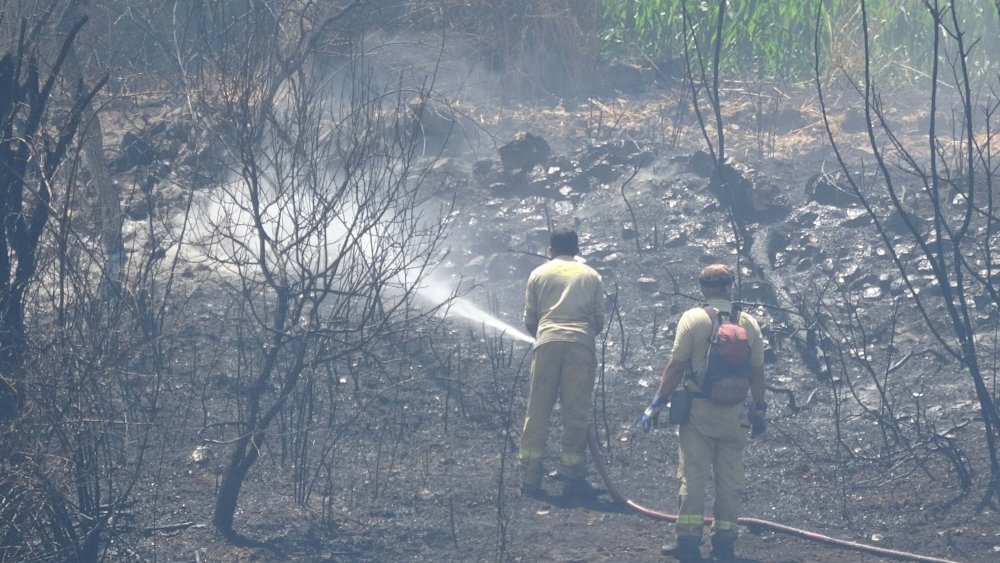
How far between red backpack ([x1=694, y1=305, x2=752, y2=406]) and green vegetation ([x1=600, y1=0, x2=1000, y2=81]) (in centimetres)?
884

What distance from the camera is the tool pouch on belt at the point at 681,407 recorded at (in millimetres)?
6254

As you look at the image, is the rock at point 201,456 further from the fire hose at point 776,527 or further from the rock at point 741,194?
the rock at point 741,194

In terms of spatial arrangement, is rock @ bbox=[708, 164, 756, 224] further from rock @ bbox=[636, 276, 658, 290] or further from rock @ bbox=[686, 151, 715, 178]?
rock @ bbox=[636, 276, 658, 290]

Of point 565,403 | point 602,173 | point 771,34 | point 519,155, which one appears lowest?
point 565,403

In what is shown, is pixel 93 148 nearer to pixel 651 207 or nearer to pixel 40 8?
pixel 40 8

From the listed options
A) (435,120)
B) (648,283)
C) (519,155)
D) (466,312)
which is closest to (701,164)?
(519,155)

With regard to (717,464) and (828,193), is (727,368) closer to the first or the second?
(717,464)

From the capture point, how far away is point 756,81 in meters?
15.0

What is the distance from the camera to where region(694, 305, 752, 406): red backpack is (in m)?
6.16

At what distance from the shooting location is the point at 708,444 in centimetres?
629

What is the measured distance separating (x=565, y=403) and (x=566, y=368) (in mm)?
237

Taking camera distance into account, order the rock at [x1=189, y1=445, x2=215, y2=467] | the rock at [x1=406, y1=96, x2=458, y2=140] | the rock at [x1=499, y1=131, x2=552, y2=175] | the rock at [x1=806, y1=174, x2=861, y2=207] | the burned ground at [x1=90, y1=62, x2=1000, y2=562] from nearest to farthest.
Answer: the burned ground at [x1=90, y1=62, x2=1000, y2=562] < the rock at [x1=189, y1=445, x2=215, y2=467] < the rock at [x1=806, y1=174, x2=861, y2=207] < the rock at [x1=499, y1=131, x2=552, y2=175] < the rock at [x1=406, y1=96, x2=458, y2=140]

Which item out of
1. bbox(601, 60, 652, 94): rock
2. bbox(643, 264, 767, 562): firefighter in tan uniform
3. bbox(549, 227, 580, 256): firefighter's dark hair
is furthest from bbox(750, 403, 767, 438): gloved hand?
bbox(601, 60, 652, 94): rock

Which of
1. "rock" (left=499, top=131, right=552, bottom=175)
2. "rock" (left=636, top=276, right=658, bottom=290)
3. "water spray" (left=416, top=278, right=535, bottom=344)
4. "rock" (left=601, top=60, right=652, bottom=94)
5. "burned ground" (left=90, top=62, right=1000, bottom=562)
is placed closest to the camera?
"burned ground" (left=90, top=62, right=1000, bottom=562)
